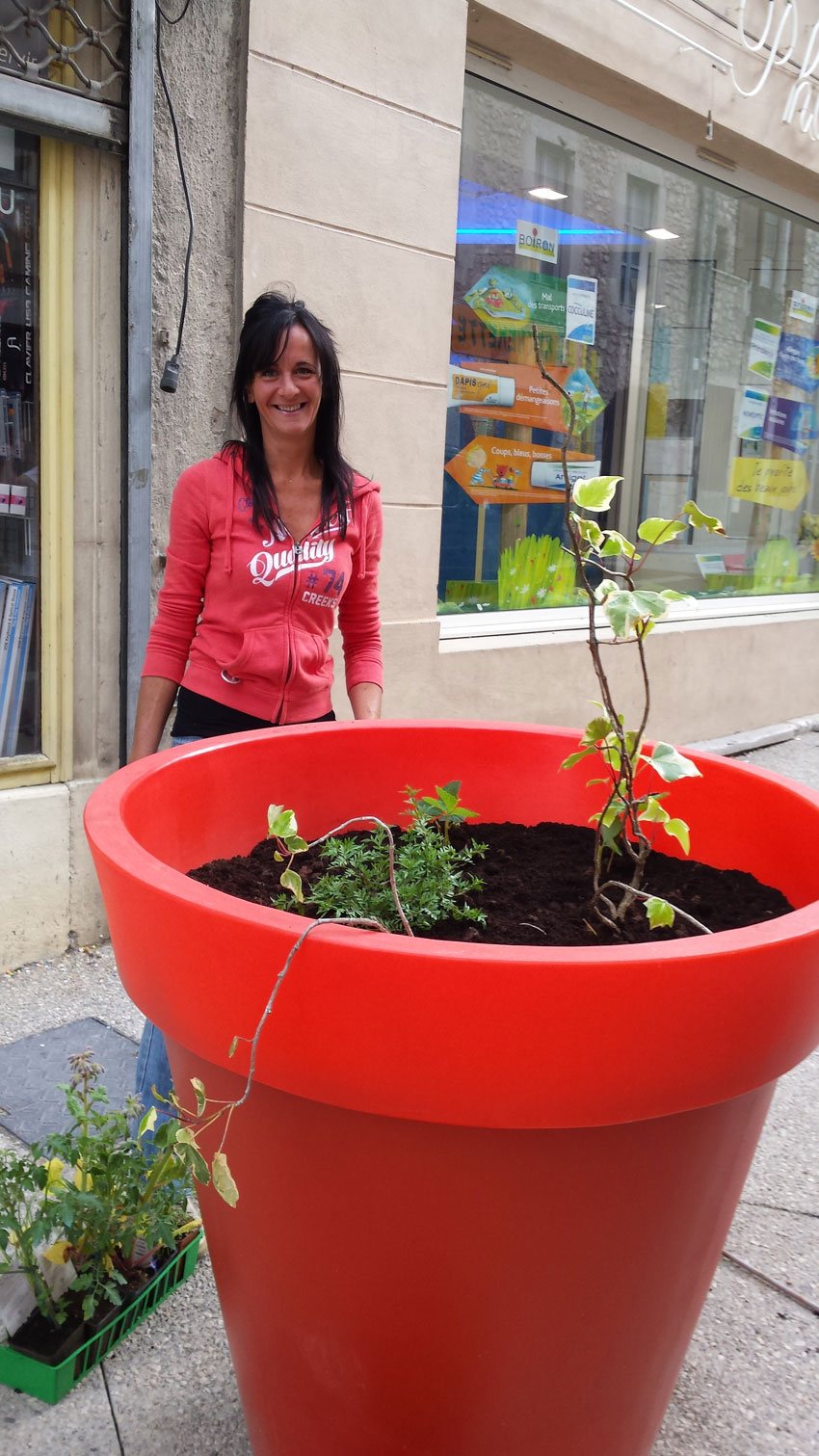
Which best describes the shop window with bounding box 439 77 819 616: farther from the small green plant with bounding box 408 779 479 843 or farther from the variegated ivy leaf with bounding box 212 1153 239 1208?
the variegated ivy leaf with bounding box 212 1153 239 1208

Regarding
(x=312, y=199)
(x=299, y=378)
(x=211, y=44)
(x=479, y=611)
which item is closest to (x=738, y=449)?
(x=479, y=611)

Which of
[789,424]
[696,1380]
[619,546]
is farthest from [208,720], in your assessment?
[789,424]

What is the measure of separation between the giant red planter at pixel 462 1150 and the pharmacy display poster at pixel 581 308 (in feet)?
15.2

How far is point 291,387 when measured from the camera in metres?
2.16

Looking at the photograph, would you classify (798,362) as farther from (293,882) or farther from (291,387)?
(293,882)

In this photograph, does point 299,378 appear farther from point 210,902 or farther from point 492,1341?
point 492,1341

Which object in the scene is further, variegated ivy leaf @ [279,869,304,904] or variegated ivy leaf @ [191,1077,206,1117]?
variegated ivy leaf @ [279,869,304,904]

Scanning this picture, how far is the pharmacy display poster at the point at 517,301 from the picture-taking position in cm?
492

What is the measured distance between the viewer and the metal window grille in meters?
2.89

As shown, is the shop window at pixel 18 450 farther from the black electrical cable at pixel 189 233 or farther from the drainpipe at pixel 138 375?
the black electrical cable at pixel 189 233

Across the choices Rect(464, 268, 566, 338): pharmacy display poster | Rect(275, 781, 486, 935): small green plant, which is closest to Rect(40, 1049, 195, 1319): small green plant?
Rect(275, 781, 486, 935): small green plant

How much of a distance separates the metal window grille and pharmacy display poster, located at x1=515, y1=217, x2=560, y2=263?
239 cm

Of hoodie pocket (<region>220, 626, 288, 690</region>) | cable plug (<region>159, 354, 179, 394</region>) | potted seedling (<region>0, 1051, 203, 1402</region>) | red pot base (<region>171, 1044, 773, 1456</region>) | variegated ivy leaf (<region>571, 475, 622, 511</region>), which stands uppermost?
cable plug (<region>159, 354, 179, 394</region>)

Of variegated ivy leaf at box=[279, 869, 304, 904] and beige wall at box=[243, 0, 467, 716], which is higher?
beige wall at box=[243, 0, 467, 716]
